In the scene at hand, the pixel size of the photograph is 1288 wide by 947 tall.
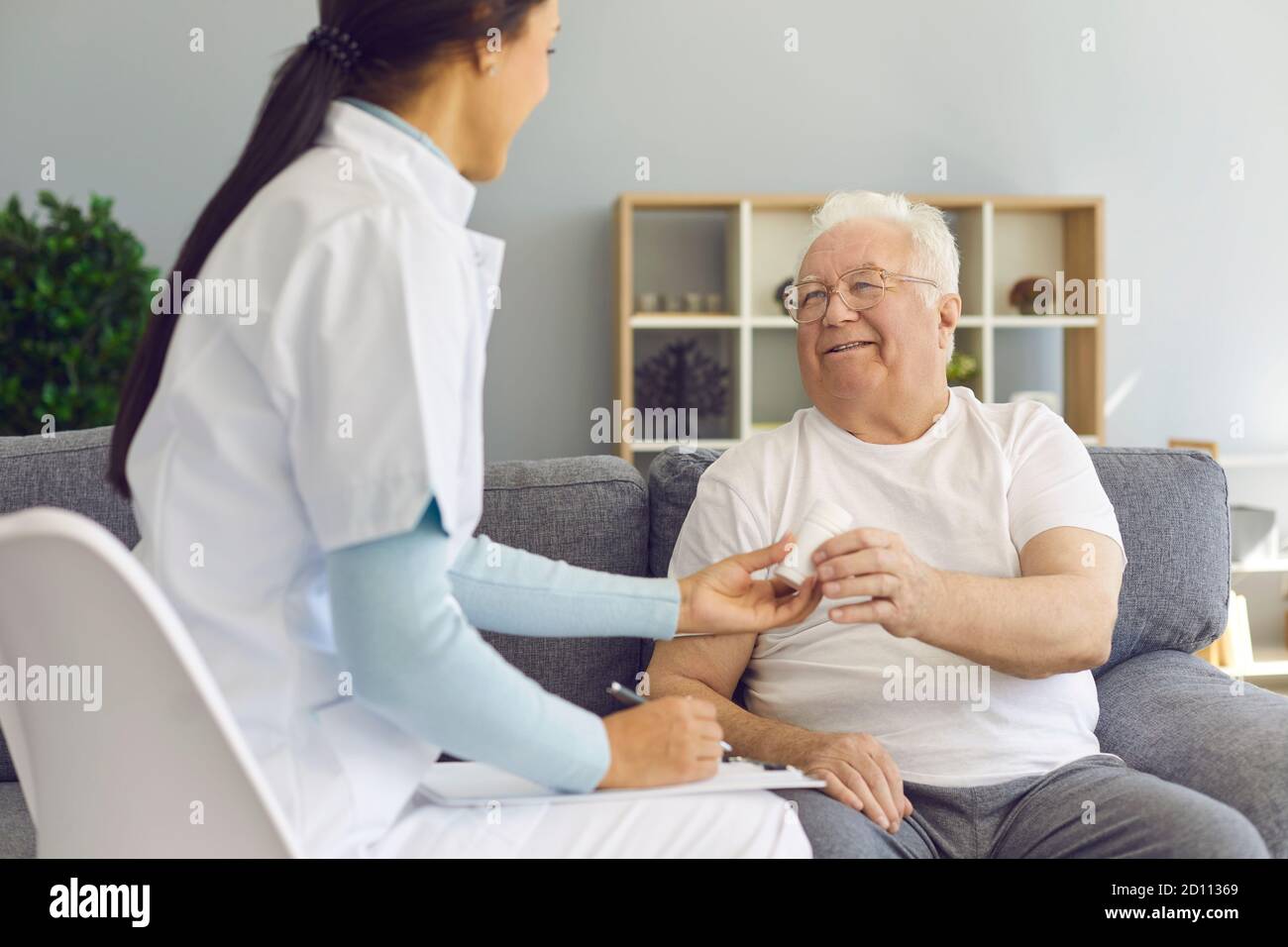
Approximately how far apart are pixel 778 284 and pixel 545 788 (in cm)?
348

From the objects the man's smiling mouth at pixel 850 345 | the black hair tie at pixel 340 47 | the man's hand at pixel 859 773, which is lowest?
the man's hand at pixel 859 773

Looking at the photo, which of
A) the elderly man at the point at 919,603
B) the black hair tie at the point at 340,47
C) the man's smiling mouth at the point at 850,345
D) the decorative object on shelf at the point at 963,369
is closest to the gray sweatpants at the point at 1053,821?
the elderly man at the point at 919,603

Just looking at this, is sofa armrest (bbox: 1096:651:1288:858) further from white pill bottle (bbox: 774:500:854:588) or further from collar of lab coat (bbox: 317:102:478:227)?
collar of lab coat (bbox: 317:102:478:227)

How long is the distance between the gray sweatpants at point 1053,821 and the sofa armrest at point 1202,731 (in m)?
0.06

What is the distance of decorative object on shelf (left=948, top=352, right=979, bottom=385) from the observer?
4.12 m

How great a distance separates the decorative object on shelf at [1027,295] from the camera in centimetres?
427

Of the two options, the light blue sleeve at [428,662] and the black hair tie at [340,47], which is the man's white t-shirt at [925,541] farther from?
the black hair tie at [340,47]

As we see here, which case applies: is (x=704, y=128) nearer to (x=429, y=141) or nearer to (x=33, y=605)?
(x=429, y=141)

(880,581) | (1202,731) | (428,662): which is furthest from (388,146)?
(1202,731)

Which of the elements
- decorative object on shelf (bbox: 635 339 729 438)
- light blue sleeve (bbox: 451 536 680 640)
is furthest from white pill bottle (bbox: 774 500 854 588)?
decorative object on shelf (bbox: 635 339 729 438)

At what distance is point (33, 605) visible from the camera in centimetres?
76

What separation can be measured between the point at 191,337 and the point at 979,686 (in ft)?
3.41

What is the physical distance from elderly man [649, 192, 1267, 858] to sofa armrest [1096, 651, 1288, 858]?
3.3 inches

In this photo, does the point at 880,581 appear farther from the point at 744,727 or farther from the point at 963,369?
the point at 963,369
